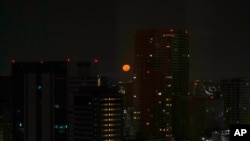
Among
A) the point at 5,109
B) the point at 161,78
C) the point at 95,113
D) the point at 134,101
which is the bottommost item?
the point at 95,113

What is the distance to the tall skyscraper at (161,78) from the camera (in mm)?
4738

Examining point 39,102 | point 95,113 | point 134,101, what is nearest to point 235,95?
point 134,101

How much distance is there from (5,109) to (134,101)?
2.09m

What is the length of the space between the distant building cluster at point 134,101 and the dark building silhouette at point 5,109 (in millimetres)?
14

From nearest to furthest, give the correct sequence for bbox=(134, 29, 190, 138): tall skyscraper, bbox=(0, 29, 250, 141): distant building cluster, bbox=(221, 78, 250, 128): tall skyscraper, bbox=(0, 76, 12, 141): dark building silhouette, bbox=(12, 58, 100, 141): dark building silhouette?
bbox=(221, 78, 250, 128): tall skyscraper, bbox=(0, 29, 250, 141): distant building cluster, bbox=(134, 29, 190, 138): tall skyscraper, bbox=(0, 76, 12, 141): dark building silhouette, bbox=(12, 58, 100, 141): dark building silhouette

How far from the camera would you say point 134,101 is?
4602mm

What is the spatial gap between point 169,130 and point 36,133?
8.88 feet

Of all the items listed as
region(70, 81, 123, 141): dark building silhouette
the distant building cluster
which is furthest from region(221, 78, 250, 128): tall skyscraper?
region(70, 81, 123, 141): dark building silhouette

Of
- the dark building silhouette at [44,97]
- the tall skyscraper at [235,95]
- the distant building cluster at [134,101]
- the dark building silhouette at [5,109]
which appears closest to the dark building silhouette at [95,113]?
the distant building cluster at [134,101]

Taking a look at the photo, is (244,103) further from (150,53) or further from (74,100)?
(74,100)

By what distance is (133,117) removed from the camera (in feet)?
15.5

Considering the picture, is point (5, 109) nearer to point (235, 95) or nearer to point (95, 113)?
point (95, 113)

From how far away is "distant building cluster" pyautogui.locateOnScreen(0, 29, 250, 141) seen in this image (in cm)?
409

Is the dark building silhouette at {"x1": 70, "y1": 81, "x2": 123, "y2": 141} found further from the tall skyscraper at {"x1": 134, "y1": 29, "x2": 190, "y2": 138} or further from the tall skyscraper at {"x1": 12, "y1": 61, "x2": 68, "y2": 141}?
the tall skyscraper at {"x1": 134, "y1": 29, "x2": 190, "y2": 138}
